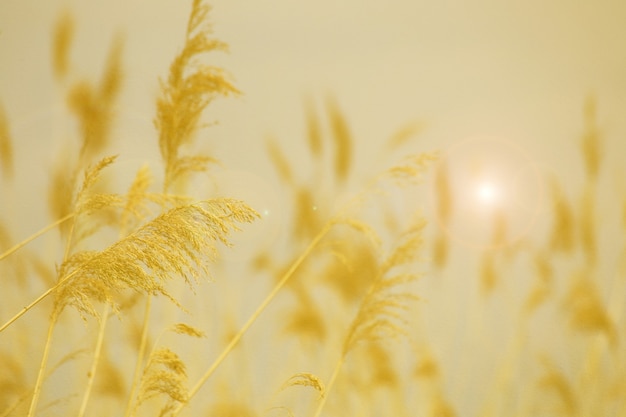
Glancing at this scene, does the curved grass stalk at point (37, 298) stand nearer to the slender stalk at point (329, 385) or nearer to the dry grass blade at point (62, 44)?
the slender stalk at point (329, 385)

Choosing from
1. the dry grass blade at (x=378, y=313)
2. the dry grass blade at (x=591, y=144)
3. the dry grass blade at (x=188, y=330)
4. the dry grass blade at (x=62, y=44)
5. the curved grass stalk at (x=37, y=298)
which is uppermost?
the dry grass blade at (x=591, y=144)

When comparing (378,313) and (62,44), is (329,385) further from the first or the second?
(62,44)

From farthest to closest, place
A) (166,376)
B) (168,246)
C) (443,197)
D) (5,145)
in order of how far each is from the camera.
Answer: (443,197) → (5,145) → (166,376) → (168,246)

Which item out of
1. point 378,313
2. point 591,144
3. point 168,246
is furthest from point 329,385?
point 591,144

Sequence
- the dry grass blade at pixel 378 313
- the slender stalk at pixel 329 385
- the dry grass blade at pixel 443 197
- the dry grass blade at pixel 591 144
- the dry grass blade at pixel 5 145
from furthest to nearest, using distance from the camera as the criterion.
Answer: the dry grass blade at pixel 443 197, the dry grass blade at pixel 591 144, the dry grass blade at pixel 5 145, the dry grass blade at pixel 378 313, the slender stalk at pixel 329 385

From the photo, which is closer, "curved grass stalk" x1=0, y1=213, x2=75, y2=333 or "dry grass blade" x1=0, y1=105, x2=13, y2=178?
"curved grass stalk" x1=0, y1=213, x2=75, y2=333

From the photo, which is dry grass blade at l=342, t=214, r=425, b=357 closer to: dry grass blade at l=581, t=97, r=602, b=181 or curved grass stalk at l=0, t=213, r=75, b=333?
curved grass stalk at l=0, t=213, r=75, b=333

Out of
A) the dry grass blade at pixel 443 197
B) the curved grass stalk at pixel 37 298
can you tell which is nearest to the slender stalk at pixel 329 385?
the curved grass stalk at pixel 37 298

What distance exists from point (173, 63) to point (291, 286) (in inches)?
75.0

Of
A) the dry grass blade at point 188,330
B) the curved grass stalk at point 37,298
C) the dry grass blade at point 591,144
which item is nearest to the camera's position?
the curved grass stalk at point 37,298

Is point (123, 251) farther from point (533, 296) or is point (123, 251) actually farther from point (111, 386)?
point (533, 296)

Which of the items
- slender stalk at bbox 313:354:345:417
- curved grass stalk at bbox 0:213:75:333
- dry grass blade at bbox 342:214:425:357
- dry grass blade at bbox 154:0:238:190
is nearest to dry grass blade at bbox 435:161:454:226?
dry grass blade at bbox 342:214:425:357

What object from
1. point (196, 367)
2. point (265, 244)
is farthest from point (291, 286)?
point (196, 367)

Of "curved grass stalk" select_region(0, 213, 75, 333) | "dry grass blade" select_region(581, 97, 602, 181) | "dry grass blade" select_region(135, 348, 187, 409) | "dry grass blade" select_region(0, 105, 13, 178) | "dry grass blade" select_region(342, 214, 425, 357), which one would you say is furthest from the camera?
"dry grass blade" select_region(581, 97, 602, 181)
